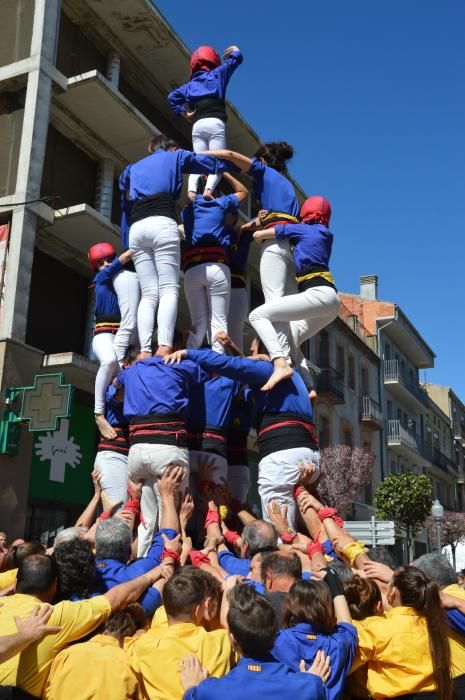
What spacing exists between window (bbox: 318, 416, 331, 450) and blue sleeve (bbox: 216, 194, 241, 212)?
2288cm

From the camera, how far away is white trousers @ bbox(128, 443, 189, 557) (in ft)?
17.9

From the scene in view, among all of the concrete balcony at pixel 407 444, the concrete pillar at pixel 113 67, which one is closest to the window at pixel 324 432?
the concrete balcony at pixel 407 444

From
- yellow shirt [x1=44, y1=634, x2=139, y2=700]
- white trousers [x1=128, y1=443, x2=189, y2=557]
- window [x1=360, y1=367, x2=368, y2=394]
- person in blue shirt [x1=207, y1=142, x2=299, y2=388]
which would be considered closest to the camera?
yellow shirt [x1=44, y1=634, x2=139, y2=700]

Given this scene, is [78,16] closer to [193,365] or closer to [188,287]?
[188,287]

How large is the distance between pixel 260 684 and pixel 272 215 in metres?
4.69

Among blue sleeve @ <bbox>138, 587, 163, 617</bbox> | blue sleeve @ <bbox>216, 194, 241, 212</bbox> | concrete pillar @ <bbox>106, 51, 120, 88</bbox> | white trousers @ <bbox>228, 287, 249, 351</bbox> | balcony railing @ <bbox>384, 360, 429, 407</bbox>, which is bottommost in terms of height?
blue sleeve @ <bbox>138, 587, 163, 617</bbox>

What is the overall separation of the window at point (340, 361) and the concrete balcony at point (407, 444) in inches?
248

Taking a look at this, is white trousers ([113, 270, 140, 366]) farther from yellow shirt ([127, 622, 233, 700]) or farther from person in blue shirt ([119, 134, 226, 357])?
yellow shirt ([127, 622, 233, 700])

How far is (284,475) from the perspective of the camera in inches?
221

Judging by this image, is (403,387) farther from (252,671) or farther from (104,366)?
(252,671)

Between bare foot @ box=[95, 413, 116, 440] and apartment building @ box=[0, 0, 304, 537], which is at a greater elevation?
apartment building @ box=[0, 0, 304, 537]

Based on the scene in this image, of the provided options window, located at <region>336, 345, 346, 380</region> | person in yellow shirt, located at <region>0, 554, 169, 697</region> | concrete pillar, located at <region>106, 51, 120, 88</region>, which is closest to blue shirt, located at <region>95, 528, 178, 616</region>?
person in yellow shirt, located at <region>0, 554, 169, 697</region>

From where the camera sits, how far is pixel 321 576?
12.1ft

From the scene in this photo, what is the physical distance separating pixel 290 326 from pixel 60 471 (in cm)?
913
